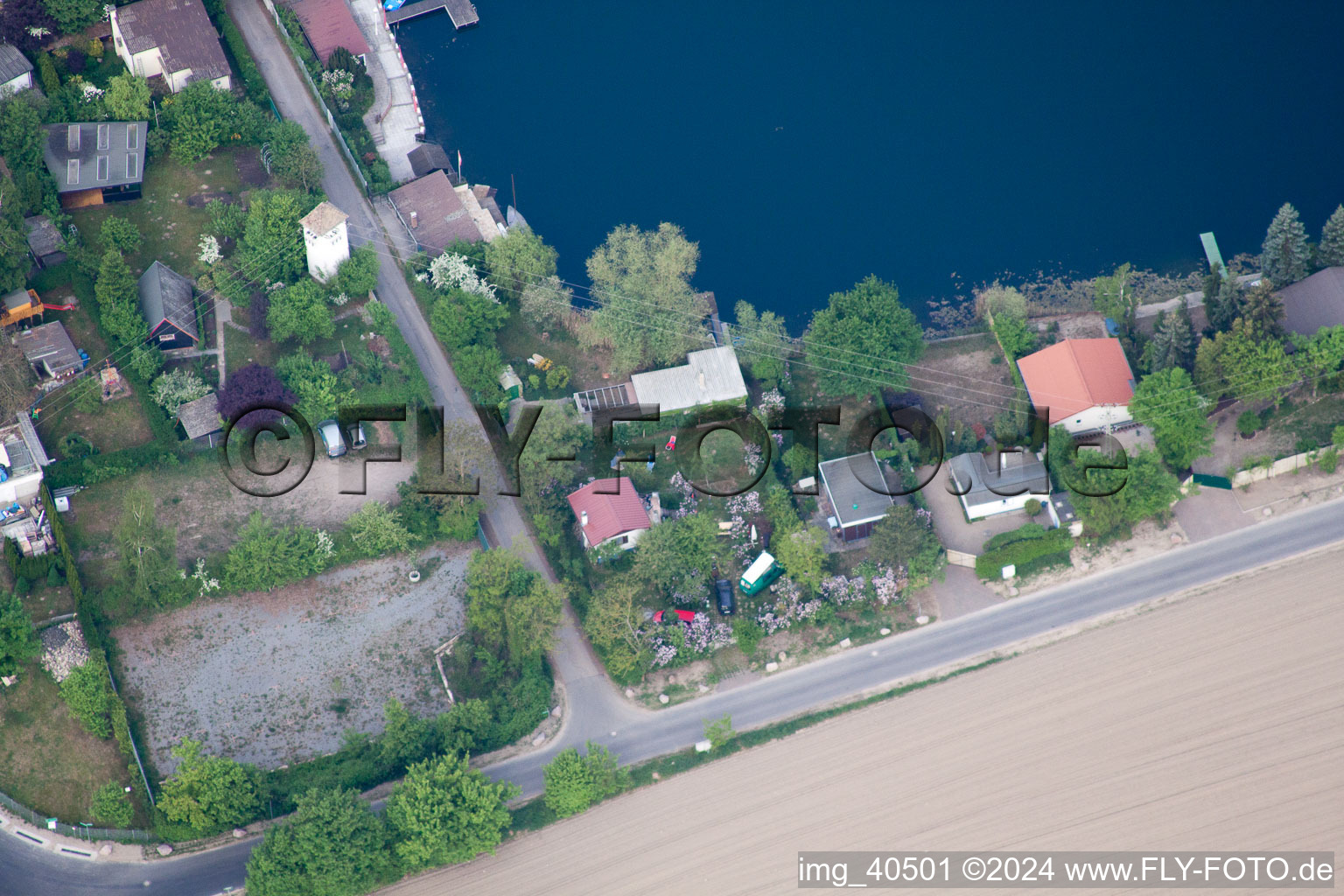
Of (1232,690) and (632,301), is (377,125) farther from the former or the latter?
(1232,690)

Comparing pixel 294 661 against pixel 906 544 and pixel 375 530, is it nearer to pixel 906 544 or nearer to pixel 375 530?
pixel 375 530

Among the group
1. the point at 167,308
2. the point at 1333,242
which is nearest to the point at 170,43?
the point at 167,308

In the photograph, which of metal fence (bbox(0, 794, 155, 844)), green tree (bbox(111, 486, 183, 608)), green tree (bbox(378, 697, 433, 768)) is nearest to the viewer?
metal fence (bbox(0, 794, 155, 844))

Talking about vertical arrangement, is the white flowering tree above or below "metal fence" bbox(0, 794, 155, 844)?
above

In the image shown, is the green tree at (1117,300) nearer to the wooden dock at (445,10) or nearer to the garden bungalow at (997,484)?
the garden bungalow at (997,484)

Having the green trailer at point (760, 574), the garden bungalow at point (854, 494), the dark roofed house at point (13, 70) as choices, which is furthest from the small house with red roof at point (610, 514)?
the dark roofed house at point (13, 70)

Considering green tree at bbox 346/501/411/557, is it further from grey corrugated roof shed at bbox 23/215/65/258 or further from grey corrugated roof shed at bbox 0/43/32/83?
grey corrugated roof shed at bbox 0/43/32/83

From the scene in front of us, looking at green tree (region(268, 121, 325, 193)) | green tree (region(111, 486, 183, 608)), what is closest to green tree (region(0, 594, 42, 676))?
green tree (region(111, 486, 183, 608))
